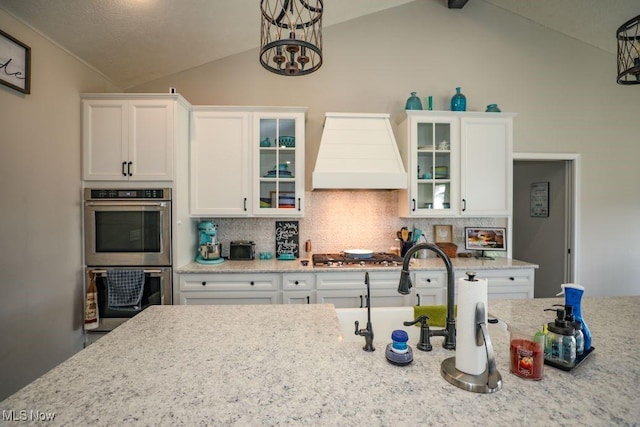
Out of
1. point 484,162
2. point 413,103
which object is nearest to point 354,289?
point 484,162

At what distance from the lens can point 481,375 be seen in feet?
3.03

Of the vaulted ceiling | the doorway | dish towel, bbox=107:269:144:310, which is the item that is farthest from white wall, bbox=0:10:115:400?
the doorway

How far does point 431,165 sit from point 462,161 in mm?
293

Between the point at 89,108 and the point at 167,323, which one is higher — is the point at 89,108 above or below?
above

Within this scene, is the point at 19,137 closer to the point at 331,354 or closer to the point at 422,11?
the point at 331,354

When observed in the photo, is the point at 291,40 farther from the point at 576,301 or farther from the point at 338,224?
the point at 338,224

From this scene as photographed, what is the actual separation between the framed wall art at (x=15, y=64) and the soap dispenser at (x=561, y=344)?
3.09 m

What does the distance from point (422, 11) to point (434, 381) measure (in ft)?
12.5

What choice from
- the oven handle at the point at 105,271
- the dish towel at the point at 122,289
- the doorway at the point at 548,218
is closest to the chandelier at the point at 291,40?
the oven handle at the point at 105,271

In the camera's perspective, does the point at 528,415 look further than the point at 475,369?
No

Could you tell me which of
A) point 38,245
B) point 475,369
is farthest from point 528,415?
point 38,245

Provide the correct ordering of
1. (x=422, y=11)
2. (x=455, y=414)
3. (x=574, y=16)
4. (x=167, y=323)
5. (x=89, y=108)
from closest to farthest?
(x=455, y=414) < (x=167, y=323) < (x=89, y=108) < (x=574, y=16) < (x=422, y=11)

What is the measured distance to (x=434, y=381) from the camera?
A: 94 centimetres

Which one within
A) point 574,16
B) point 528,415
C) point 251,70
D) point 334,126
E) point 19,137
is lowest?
point 528,415
